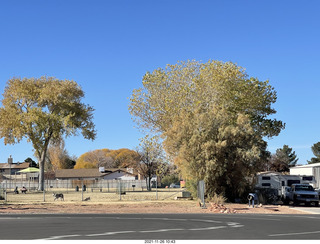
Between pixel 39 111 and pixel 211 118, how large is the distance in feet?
122

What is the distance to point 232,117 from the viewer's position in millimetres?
41594

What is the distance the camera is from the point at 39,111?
68.8 meters

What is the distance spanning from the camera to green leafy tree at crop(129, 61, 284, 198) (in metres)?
37.7

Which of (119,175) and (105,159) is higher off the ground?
(105,159)

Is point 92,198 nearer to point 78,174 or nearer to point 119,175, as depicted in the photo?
point 78,174

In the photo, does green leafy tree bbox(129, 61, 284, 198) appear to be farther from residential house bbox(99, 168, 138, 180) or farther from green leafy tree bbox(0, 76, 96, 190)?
residential house bbox(99, 168, 138, 180)

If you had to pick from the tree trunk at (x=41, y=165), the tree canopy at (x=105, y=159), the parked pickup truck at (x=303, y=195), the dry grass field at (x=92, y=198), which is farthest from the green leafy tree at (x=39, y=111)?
the tree canopy at (x=105, y=159)

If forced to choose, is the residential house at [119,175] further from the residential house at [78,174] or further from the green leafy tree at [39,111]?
the green leafy tree at [39,111]

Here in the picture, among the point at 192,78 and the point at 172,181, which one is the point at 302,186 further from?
the point at 172,181

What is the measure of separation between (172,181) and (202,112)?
2941 inches

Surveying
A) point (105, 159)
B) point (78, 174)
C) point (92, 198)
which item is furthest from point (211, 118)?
point (105, 159)

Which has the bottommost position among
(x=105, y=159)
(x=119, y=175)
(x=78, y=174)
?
(x=119, y=175)

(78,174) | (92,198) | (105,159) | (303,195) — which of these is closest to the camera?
(303,195)
